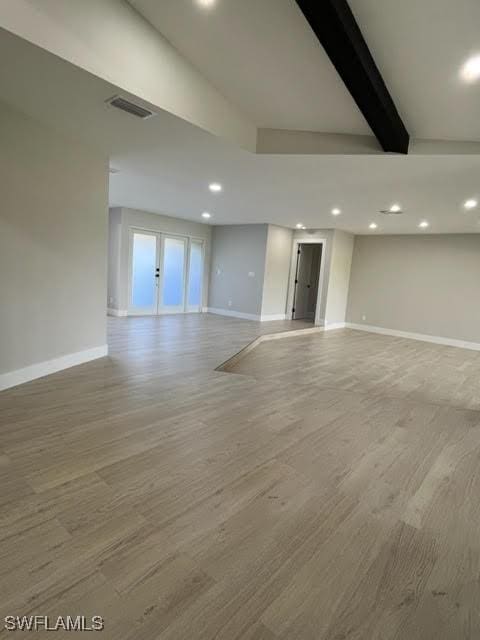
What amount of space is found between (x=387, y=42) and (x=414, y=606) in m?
3.11

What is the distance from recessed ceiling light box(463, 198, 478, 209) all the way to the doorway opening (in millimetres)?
4591

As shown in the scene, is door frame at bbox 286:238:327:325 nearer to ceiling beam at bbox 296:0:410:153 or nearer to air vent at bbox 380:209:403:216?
air vent at bbox 380:209:403:216

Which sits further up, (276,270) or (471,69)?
(471,69)

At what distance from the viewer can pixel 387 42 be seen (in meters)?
2.24

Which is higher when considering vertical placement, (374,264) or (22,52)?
(22,52)

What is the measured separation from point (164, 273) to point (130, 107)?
5.99m

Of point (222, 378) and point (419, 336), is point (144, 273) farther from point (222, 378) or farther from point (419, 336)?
point (419, 336)

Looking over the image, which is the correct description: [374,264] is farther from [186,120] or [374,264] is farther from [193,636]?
[193,636]

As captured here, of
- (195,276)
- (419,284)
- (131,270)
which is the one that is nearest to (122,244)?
(131,270)

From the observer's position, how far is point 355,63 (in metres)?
2.23

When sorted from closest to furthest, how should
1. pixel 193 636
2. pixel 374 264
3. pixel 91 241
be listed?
pixel 193 636 < pixel 91 241 < pixel 374 264

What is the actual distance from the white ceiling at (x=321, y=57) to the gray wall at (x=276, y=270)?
543 cm

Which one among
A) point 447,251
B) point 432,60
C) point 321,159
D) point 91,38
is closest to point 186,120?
point 91,38

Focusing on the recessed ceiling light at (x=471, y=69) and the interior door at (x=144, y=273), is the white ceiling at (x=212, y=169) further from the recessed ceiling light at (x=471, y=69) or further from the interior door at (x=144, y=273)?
the interior door at (x=144, y=273)
